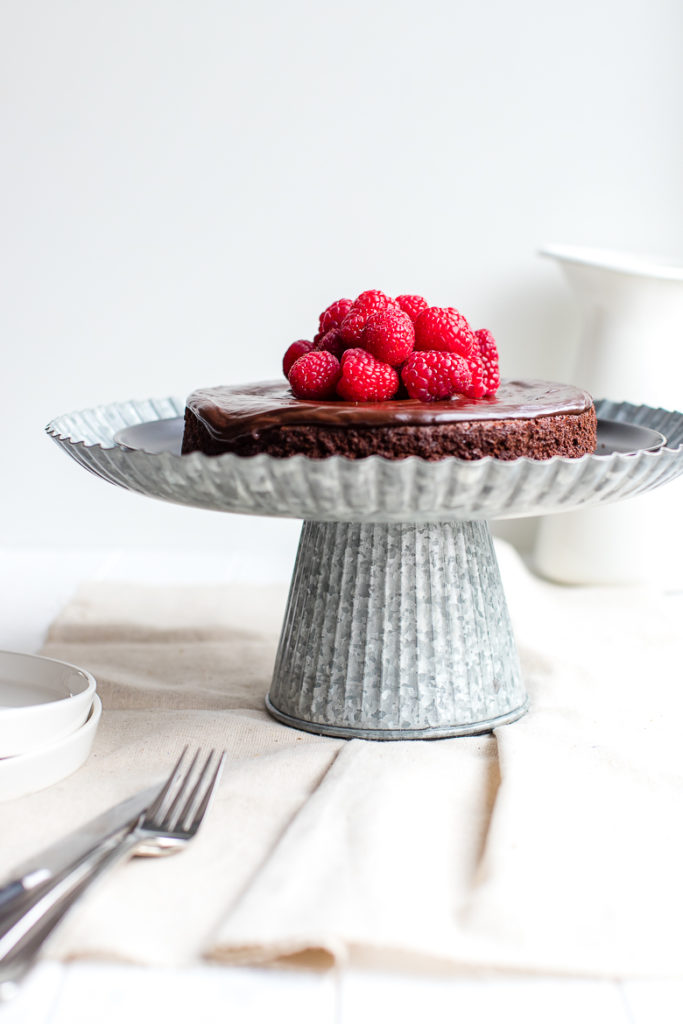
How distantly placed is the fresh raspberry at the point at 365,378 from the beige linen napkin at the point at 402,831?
1.31ft

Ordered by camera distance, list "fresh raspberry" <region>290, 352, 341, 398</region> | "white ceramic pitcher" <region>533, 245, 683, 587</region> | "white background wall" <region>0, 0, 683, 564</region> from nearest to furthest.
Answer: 1. "fresh raspberry" <region>290, 352, 341, 398</region>
2. "white ceramic pitcher" <region>533, 245, 683, 587</region>
3. "white background wall" <region>0, 0, 683, 564</region>

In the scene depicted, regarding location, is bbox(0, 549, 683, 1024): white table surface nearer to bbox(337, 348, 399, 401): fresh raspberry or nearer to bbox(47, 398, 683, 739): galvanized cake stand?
bbox(47, 398, 683, 739): galvanized cake stand

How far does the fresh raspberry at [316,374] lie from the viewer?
4.17ft

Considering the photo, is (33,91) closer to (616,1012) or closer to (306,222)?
(306,222)

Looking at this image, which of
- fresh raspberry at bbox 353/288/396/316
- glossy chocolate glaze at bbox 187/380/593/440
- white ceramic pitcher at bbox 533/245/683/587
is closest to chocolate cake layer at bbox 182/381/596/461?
glossy chocolate glaze at bbox 187/380/593/440

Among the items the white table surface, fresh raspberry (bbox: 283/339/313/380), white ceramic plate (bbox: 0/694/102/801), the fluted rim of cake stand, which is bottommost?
white ceramic plate (bbox: 0/694/102/801)

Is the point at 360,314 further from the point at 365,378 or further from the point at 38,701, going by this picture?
the point at 38,701

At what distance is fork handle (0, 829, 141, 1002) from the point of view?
32.0 inches

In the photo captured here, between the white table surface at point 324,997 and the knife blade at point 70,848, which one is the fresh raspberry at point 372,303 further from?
the white table surface at point 324,997

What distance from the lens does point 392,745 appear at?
4.11ft

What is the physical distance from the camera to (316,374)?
127 centimetres

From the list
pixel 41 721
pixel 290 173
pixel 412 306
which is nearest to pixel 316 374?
pixel 412 306

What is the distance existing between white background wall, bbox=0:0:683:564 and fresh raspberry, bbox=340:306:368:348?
1.20 m

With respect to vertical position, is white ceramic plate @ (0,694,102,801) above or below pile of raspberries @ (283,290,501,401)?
below
